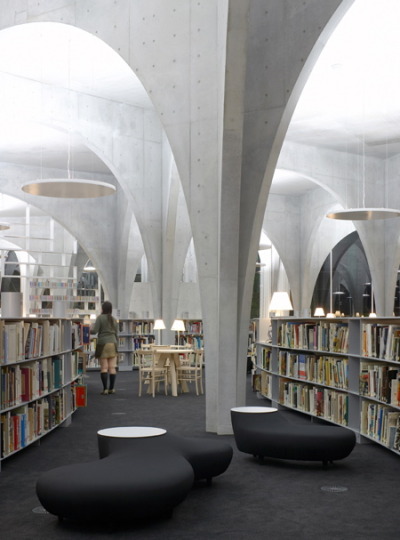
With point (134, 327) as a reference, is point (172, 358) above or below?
below

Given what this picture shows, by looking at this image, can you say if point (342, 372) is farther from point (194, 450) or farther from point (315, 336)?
point (194, 450)

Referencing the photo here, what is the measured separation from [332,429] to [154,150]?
11130mm

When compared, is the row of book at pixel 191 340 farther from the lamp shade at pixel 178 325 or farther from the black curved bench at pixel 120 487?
the black curved bench at pixel 120 487

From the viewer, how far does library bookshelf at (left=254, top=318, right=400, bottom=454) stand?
7430 millimetres

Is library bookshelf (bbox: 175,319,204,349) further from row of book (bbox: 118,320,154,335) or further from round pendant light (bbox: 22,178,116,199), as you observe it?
round pendant light (bbox: 22,178,116,199)

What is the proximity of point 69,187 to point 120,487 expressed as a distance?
745 cm

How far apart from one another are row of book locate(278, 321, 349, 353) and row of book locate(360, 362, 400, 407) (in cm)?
71

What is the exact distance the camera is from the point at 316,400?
9461mm

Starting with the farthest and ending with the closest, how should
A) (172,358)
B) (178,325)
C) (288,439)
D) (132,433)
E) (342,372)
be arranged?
(178,325) < (172,358) < (342,372) < (288,439) < (132,433)

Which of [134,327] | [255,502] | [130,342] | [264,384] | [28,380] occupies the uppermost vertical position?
[134,327]

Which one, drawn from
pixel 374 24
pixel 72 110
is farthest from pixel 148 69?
pixel 72 110

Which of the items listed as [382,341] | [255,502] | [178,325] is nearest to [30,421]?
[255,502]

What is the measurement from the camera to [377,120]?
15.4m

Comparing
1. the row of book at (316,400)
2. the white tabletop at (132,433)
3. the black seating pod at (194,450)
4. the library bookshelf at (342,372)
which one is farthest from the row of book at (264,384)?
Result: the white tabletop at (132,433)
